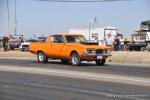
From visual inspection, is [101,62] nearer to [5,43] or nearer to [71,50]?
[71,50]

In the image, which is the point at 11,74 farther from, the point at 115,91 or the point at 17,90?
the point at 115,91

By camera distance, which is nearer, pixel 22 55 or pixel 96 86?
pixel 96 86

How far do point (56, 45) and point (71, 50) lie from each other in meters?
1.39

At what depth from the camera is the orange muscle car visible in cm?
2330

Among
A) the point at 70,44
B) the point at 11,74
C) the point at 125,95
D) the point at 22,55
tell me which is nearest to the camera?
the point at 125,95

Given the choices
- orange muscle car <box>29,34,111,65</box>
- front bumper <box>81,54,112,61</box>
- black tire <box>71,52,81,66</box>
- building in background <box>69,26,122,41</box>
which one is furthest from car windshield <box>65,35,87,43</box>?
building in background <box>69,26,122,41</box>

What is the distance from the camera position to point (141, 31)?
2057 inches

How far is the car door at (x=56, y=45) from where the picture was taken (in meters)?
24.6

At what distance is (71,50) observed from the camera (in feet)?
78.0

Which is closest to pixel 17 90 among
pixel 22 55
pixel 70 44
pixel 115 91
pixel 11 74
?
pixel 115 91

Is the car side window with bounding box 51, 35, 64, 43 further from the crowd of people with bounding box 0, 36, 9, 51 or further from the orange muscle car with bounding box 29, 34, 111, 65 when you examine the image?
the crowd of people with bounding box 0, 36, 9, 51

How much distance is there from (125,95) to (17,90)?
10.3 feet

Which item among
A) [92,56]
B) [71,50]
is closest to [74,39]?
[71,50]

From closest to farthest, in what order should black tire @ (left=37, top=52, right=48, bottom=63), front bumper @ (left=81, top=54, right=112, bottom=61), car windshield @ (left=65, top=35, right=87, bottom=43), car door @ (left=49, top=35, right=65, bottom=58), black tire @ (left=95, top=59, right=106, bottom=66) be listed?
front bumper @ (left=81, top=54, right=112, bottom=61)
black tire @ (left=95, top=59, right=106, bottom=66)
car windshield @ (left=65, top=35, right=87, bottom=43)
car door @ (left=49, top=35, right=65, bottom=58)
black tire @ (left=37, top=52, right=48, bottom=63)
